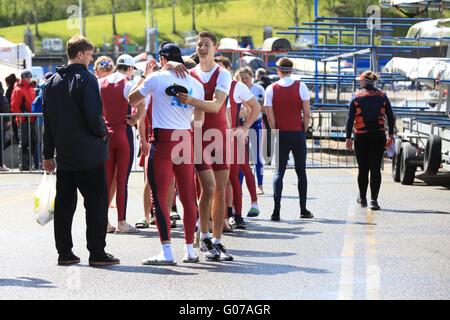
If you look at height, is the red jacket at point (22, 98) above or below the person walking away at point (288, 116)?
below

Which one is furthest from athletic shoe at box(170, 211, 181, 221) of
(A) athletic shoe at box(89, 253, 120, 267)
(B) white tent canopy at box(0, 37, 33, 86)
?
(B) white tent canopy at box(0, 37, 33, 86)

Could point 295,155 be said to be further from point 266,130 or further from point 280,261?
point 266,130

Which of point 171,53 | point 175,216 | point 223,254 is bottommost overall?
point 175,216

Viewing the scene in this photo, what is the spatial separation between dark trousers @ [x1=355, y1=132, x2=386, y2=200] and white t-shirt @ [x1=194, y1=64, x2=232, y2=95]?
461cm

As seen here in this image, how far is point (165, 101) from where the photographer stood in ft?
31.4

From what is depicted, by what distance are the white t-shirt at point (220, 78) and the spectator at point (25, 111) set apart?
400 inches

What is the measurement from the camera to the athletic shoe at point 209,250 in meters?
10.1

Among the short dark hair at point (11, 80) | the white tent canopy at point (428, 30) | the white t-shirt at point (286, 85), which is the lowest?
the short dark hair at point (11, 80)

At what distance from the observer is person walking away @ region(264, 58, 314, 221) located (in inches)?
529

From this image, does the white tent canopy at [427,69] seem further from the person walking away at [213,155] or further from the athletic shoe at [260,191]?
the person walking away at [213,155]

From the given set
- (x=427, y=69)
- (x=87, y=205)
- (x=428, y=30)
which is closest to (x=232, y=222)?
(x=87, y=205)

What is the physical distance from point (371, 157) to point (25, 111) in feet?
29.9

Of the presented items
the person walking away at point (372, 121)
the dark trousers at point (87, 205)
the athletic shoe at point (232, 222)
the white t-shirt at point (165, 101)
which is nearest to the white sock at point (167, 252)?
the dark trousers at point (87, 205)
